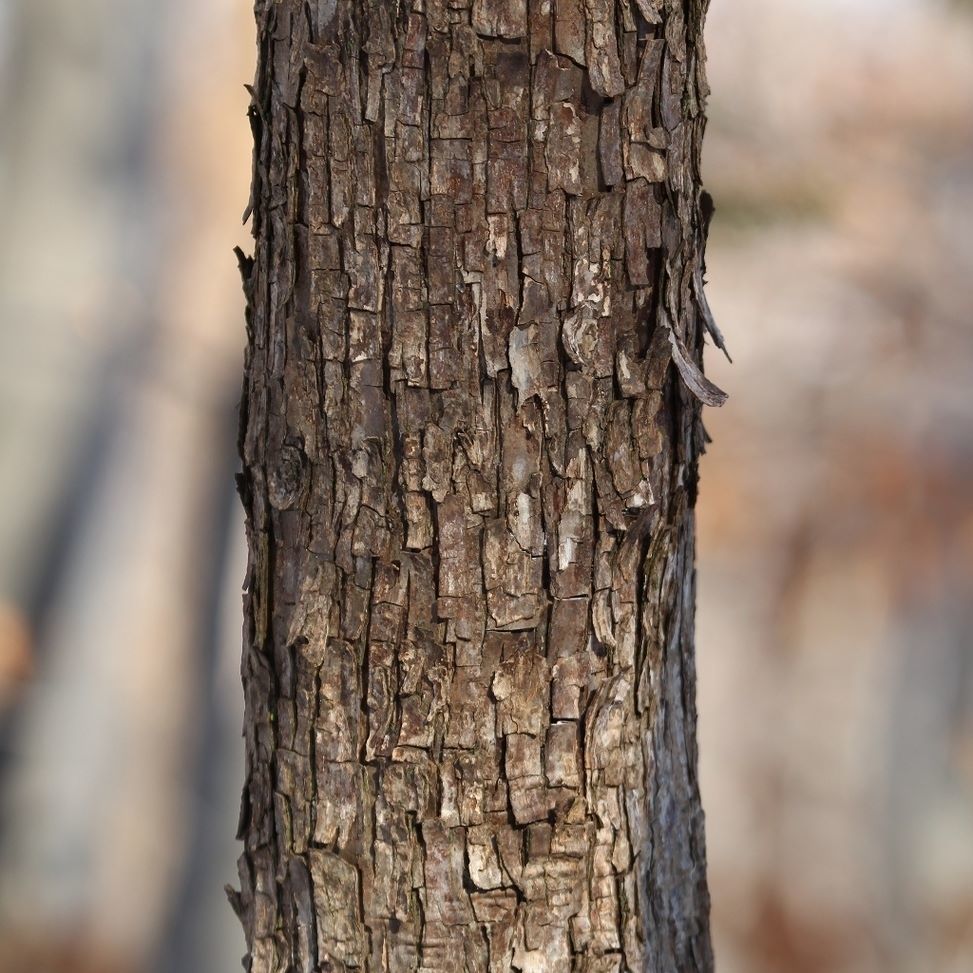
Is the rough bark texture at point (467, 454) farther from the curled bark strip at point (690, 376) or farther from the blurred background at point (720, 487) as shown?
the blurred background at point (720, 487)

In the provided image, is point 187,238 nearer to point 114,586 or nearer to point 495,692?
point 114,586

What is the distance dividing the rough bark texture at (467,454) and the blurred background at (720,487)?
2.88ft

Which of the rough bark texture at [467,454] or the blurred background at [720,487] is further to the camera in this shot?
the blurred background at [720,487]

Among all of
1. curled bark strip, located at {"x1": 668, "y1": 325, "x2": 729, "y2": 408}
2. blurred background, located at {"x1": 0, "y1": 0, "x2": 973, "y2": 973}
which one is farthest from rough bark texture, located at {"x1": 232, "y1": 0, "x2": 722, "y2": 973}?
blurred background, located at {"x1": 0, "y1": 0, "x2": 973, "y2": 973}

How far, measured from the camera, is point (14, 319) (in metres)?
1.58

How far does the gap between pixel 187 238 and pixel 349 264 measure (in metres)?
0.97

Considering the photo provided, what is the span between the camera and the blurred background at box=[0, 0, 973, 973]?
1.60 meters

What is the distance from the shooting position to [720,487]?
1.69 m

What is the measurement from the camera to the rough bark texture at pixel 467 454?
73 cm

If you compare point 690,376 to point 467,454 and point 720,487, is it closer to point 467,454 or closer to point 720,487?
point 467,454

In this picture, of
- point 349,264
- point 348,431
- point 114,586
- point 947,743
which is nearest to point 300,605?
point 348,431

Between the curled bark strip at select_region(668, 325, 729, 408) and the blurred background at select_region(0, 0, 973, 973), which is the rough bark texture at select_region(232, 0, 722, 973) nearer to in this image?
the curled bark strip at select_region(668, 325, 729, 408)

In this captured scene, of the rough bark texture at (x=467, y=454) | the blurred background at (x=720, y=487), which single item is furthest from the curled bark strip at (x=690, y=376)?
the blurred background at (x=720, y=487)

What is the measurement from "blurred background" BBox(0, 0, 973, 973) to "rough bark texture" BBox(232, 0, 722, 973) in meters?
0.88
